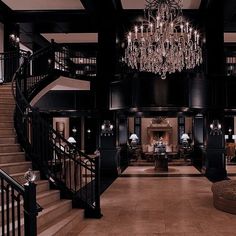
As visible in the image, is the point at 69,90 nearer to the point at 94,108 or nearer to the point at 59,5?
the point at 94,108

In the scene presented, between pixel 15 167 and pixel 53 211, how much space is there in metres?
1.06

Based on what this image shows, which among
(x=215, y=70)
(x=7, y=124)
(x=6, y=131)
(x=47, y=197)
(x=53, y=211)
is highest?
(x=215, y=70)

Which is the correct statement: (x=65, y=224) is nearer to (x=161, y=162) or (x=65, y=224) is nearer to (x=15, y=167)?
(x=15, y=167)

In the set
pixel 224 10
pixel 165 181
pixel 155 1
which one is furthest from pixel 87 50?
pixel 155 1

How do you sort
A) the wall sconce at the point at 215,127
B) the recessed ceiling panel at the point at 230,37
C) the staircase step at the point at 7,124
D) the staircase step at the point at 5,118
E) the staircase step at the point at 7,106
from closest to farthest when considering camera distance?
the staircase step at the point at 7,124
the staircase step at the point at 5,118
the staircase step at the point at 7,106
the wall sconce at the point at 215,127
the recessed ceiling panel at the point at 230,37

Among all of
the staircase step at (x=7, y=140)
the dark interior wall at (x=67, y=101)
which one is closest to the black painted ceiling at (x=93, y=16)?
the dark interior wall at (x=67, y=101)

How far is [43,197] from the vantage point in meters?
5.86

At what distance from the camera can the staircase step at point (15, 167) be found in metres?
5.98

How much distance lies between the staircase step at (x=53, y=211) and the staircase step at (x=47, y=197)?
0.25ft

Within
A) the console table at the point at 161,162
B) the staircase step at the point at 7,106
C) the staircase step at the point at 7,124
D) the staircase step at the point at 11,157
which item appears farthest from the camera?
the console table at the point at 161,162

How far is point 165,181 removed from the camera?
38.8ft

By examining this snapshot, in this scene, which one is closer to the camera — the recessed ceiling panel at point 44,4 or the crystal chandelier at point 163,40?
the crystal chandelier at point 163,40

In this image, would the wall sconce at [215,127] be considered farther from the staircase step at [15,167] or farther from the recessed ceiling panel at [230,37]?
the staircase step at [15,167]

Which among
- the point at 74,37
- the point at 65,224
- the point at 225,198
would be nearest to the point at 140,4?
the point at 74,37
